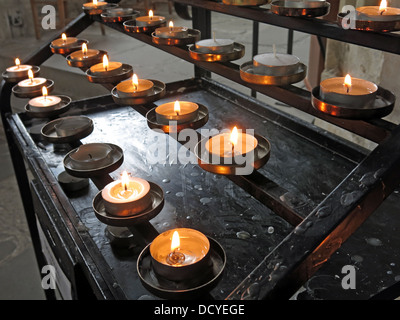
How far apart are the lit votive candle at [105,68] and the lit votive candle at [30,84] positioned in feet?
1.09

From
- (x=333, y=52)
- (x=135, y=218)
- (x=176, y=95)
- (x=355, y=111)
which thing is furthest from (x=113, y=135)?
(x=333, y=52)

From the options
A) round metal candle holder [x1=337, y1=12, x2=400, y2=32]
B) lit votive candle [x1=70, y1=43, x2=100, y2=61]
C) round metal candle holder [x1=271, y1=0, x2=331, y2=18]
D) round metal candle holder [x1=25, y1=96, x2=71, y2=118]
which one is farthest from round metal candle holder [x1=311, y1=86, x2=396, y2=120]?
lit votive candle [x1=70, y1=43, x2=100, y2=61]

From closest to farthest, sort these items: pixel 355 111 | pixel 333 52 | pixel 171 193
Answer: pixel 355 111, pixel 171 193, pixel 333 52

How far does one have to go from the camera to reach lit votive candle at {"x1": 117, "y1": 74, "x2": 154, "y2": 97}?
157 cm

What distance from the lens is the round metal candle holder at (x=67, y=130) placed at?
152 cm

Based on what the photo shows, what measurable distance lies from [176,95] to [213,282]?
1.61m

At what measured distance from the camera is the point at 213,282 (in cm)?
80

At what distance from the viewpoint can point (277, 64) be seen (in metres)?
1.23

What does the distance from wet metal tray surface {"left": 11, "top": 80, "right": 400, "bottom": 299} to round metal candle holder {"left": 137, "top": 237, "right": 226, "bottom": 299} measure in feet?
0.14

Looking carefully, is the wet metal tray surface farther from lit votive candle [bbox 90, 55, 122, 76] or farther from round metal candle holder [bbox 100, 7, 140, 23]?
round metal candle holder [bbox 100, 7, 140, 23]

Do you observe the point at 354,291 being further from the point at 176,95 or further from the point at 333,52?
the point at 333,52

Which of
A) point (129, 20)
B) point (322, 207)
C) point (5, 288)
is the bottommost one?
point (5, 288)

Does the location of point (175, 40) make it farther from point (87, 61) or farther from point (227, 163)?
point (227, 163)

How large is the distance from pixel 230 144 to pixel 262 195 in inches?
8.9
